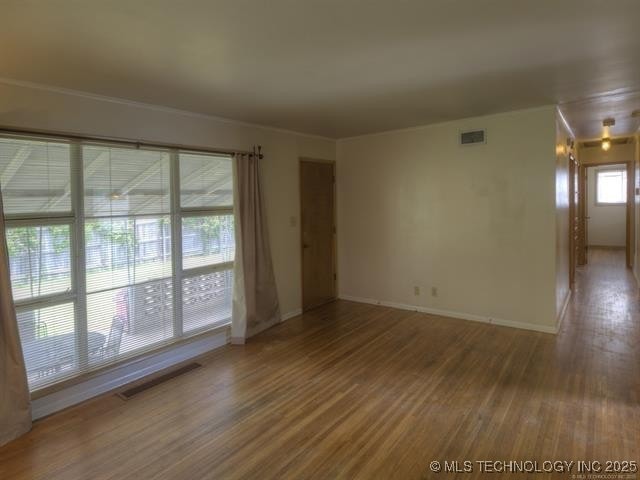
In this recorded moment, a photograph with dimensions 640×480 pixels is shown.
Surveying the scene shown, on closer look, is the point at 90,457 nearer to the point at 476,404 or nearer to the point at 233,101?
the point at 476,404

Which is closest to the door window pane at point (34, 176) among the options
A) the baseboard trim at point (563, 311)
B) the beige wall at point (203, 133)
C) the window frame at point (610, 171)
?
the beige wall at point (203, 133)

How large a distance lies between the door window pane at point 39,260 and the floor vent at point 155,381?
955 millimetres

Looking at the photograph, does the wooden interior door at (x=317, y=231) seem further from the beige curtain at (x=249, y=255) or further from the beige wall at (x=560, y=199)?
the beige wall at (x=560, y=199)

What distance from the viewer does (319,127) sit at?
4801 millimetres

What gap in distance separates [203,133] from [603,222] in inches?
435

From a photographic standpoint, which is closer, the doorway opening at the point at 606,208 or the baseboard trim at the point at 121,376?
the baseboard trim at the point at 121,376

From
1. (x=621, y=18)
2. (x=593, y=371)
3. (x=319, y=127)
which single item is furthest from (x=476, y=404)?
(x=319, y=127)

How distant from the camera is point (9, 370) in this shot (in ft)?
8.57

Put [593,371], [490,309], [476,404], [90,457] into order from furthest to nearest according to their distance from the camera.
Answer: [490,309], [593,371], [476,404], [90,457]

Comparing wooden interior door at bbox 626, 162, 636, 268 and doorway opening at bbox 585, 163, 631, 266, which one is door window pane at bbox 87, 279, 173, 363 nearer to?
wooden interior door at bbox 626, 162, 636, 268

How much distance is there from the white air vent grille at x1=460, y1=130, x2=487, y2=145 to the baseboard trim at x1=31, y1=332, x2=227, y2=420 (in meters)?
3.53

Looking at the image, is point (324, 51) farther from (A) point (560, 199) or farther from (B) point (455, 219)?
(A) point (560, 199)

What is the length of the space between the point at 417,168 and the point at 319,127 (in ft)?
4.48

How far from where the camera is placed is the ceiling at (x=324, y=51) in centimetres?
190
